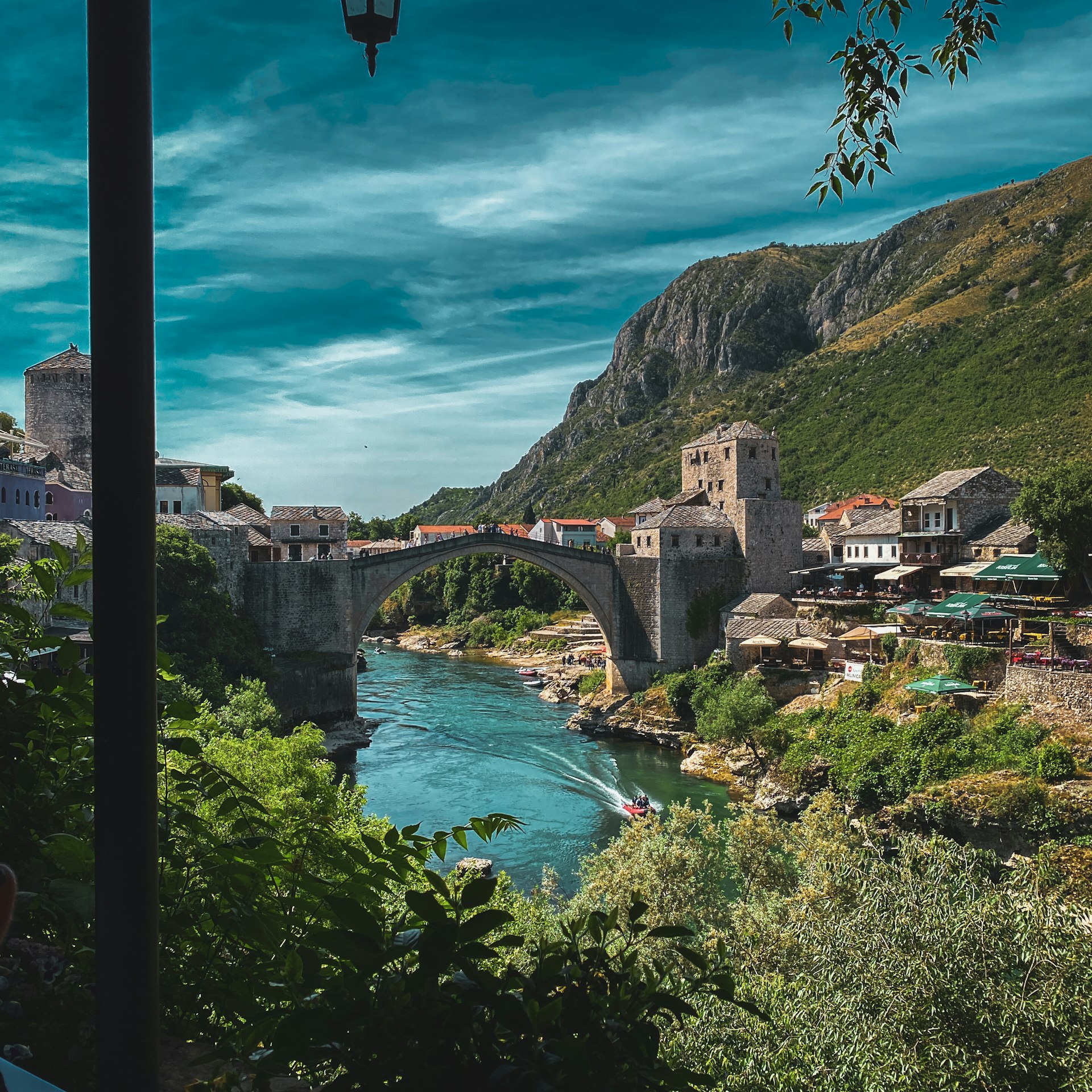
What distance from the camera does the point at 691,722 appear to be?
82.8 feet

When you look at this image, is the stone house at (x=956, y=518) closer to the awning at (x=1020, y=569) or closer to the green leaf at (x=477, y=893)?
the awning at (x=1020, y=569)

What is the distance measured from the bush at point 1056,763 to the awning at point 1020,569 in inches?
239

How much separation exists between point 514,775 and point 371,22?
817 inches

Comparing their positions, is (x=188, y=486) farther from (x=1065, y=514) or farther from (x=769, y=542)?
(x=1065, y=514)

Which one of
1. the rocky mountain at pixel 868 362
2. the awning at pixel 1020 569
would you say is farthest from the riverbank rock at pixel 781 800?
the rocky mountain at pixel 868 362

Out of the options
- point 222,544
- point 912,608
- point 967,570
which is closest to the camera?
point 912,608

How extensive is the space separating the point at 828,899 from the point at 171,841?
7753 mm

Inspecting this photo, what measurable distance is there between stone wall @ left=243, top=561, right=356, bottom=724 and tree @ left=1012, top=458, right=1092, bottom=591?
18.5 meters

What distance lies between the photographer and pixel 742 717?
21109mm

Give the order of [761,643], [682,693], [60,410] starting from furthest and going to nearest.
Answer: [60,410] < [682,693] < [761,643]

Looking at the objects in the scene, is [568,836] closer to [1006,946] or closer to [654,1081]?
[1006,946]

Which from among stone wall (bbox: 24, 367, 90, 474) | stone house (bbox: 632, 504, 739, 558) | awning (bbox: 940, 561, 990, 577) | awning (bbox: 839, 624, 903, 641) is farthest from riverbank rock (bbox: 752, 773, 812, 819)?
stone wall (bbox: 24, 367, 90, 474)

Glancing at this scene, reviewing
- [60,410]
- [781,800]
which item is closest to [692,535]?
[781,800]

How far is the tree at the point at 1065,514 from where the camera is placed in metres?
19.5
